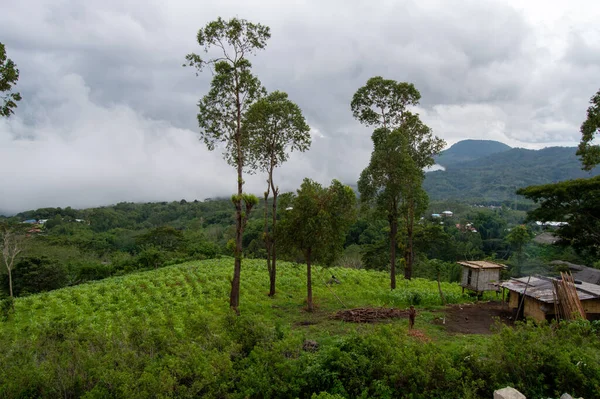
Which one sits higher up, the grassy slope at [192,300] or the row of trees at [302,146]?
the row of trees at [302,146]

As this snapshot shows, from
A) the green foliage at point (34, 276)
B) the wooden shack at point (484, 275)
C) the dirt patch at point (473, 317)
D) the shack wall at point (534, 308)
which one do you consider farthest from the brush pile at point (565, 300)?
the green foliage at point (34, 276)

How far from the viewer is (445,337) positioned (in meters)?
9.89

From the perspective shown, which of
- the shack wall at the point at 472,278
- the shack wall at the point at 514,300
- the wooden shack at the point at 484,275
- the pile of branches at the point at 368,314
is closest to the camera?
the pile of branches at the point at 368,314

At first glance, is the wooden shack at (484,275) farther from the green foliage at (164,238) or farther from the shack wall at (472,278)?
the green foliage at (164,238)

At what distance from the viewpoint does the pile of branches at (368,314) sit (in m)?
11.7

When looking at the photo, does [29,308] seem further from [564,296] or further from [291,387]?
[564,296]

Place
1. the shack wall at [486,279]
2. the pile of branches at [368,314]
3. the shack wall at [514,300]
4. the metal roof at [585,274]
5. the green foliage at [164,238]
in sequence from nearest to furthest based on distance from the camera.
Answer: the pile of branches at [368,314] < the shack wall at [514,300] < the shack wall at [486,279] < the metal roof at [585,274] < the green foliage at [164,238]

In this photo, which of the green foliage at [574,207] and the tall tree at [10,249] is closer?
the green foliage at [574,207]

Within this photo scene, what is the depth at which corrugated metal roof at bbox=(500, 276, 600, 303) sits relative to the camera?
10992 millimetres

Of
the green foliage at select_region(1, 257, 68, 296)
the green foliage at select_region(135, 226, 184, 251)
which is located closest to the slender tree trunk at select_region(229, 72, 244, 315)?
the green foliage at select_region(1, 257, 68, 296)

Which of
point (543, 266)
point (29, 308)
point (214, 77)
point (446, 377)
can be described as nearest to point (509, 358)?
point (446, 377)

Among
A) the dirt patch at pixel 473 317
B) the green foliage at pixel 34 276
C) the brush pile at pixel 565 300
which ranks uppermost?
the brush pile at pixel 565 300

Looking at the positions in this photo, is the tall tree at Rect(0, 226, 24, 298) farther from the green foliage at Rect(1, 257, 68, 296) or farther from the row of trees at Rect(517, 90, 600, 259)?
the row of trees at Rect(517, 90, 600, 259)

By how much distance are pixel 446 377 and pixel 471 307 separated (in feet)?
31.4
